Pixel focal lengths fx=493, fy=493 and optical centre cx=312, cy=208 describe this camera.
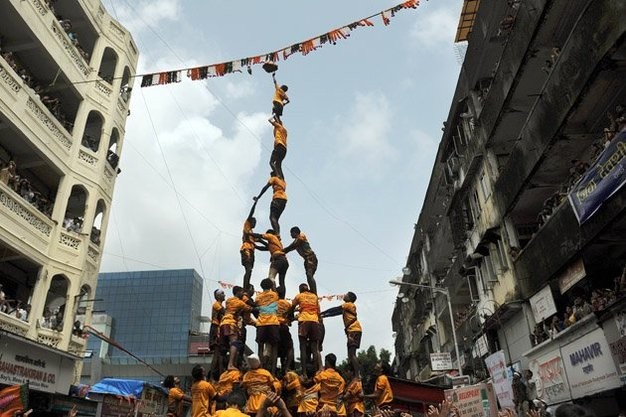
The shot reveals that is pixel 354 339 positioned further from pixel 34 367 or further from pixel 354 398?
pixel 34 367

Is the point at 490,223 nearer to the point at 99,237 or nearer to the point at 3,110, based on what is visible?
the point at 99,237

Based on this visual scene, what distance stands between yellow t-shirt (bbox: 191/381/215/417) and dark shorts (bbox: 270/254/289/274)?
4436 mm

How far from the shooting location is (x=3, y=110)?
16391 mm

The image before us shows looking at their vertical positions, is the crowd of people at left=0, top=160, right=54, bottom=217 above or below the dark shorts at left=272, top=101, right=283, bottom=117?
below

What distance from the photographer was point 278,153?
16.0 meters

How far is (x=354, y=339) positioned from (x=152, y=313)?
179ft

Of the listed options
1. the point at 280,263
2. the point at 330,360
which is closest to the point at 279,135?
the point at 280,263

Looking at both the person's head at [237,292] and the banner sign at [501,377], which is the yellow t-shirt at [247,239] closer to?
the person's head at [237,292]

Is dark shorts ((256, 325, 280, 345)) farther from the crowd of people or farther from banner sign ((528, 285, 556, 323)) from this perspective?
the crowd of people

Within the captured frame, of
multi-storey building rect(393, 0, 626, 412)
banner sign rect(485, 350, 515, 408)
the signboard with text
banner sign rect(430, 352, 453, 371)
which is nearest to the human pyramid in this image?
the signboard with text

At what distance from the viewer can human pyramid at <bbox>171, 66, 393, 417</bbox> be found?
9.95m

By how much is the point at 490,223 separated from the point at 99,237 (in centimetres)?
1725

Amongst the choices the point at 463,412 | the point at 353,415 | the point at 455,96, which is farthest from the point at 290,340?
the point at 455,96

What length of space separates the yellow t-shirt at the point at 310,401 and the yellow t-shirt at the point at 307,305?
1751mm
